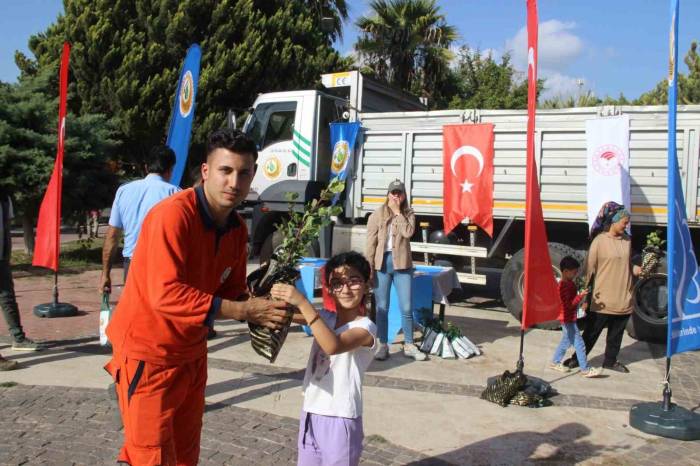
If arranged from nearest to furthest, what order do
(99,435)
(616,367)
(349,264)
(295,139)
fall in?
(349,264) → (99,435) → (616,367) → (295,139)

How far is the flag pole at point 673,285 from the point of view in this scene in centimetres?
453

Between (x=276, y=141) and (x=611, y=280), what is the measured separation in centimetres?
594

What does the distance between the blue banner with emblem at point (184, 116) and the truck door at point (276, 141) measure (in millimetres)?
3839

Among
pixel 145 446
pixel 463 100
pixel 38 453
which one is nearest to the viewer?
pixel 145 446

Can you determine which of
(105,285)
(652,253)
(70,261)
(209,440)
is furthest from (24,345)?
(70,261)

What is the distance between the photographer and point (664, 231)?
8.17 m

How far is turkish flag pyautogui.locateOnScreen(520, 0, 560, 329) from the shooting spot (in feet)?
15.9

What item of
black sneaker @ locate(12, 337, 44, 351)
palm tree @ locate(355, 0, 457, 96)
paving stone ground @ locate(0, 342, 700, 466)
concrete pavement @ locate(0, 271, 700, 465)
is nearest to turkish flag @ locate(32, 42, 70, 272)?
concrete pavement @ locate(0, 271, 700, 465)

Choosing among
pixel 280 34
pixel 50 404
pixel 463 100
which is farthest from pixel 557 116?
pixel 463 100

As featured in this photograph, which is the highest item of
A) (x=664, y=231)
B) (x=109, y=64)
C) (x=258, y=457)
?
(x=109, y=64)

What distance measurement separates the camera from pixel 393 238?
21.7 feet

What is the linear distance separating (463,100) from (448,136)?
16.9 metres

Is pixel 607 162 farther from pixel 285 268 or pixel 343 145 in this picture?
pixel 285 268

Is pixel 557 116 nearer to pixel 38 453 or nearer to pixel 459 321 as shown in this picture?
pixel 459 321
